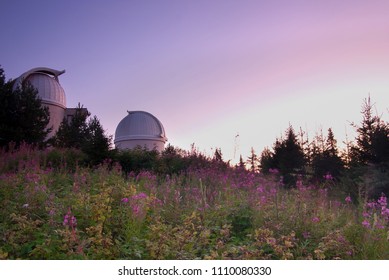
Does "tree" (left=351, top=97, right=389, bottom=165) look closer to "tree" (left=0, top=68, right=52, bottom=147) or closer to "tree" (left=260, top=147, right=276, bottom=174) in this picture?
"tree" (left=260, top=147, right=276, bottom=174)

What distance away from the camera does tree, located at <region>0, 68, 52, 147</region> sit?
7.14 meters

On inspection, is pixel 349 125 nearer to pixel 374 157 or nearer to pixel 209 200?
pixel 374 157

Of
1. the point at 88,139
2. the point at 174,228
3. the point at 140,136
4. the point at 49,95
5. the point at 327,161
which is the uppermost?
the point at 140,136

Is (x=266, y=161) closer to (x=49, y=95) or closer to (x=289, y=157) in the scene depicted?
(x=289, y=157)

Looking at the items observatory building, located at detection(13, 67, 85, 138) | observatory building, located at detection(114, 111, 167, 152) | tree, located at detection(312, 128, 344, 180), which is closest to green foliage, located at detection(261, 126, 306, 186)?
tree, located at detection(312, 128, 344, 180)

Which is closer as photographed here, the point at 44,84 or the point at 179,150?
the point at 44,84

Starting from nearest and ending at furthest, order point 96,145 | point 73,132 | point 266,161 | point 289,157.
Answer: point 73,132
point 96,145
point 289,157
point 266,161

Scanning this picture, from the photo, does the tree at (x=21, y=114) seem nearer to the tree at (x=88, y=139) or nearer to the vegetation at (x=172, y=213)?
the vegetation at (x=172, y=213)

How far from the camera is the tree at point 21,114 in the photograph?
23.4 ft

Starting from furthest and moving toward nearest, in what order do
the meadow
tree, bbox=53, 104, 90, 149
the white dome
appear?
tree, bbox=53, 104, 90, 149, the white dome, the meadow

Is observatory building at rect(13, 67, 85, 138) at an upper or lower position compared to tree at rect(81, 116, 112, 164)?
upper

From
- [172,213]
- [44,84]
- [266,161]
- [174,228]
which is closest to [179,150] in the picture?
[266,161]

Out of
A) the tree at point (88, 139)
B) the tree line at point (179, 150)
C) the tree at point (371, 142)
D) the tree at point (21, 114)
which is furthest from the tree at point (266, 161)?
the tree at point (21, 114)

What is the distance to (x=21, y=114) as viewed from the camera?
291 inches
